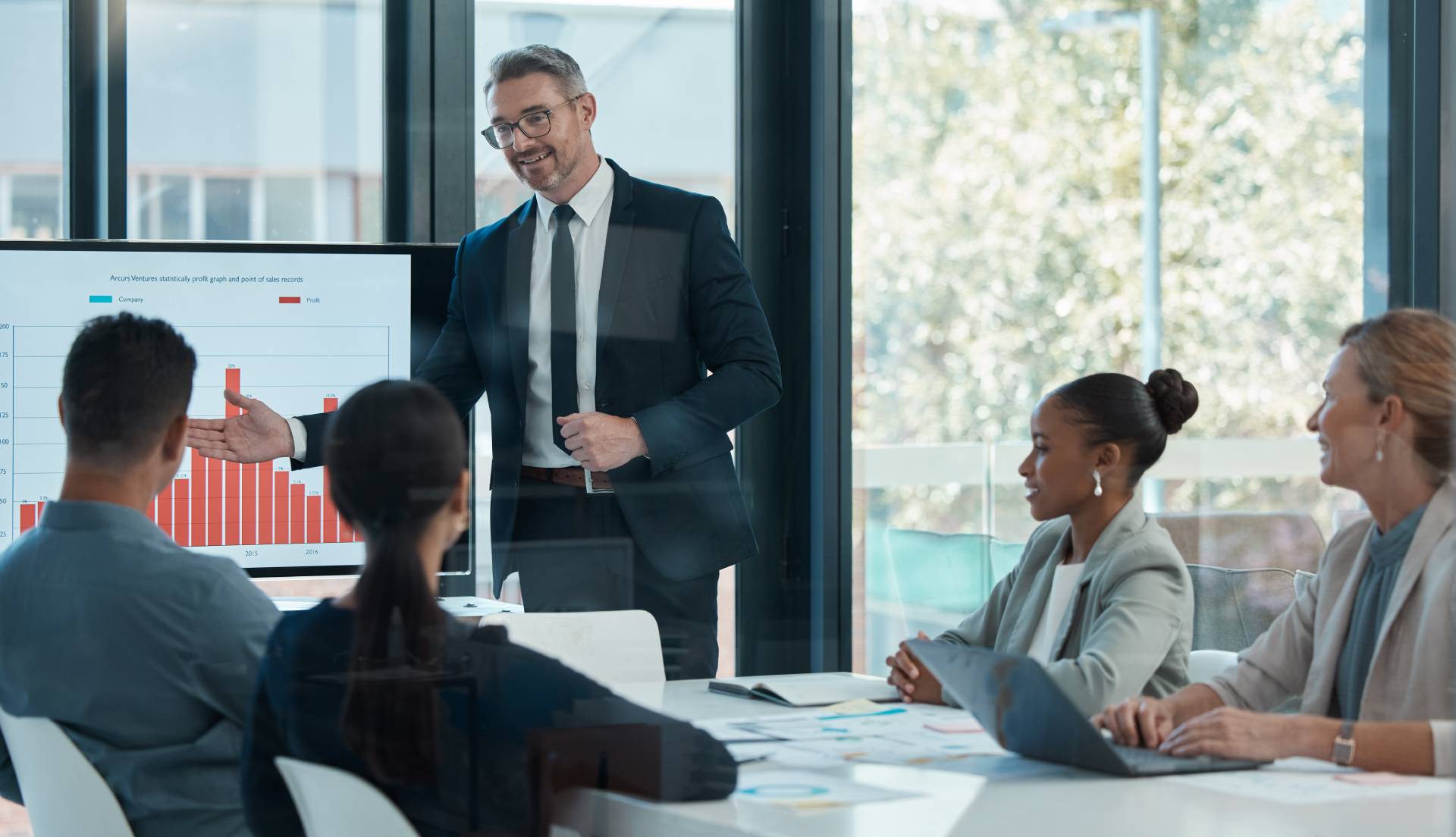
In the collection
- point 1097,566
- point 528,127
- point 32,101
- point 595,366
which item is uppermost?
point 32,101

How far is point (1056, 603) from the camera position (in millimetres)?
2068

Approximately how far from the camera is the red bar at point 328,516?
1578 millimetres

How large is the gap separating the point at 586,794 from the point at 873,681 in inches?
27.4

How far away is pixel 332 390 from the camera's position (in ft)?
7.02

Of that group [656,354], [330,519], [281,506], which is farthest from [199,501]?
[330,519]

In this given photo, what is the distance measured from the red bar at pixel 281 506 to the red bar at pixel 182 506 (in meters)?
0.13

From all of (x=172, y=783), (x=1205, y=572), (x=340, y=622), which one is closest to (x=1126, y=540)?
(x=1205, y=572)

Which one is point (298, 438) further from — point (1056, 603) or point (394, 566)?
point (1056, 603)

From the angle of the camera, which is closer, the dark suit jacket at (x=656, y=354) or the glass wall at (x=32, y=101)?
the dark suit jacket at (x=656, y=354)

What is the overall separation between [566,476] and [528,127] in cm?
63

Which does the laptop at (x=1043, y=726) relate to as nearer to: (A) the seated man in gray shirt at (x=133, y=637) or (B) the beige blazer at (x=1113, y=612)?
(B) the beige blazer at (x=1113, y=612)

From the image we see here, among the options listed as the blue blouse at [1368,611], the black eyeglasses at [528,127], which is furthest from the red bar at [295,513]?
the blue blouse at [1368,611]

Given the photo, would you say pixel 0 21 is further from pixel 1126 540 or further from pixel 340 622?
pixel 1126 540

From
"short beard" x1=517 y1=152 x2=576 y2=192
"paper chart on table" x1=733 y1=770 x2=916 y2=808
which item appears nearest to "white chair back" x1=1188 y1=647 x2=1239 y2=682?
"paper chart on table" x1=733 y1=770 x2=916 y2=808
